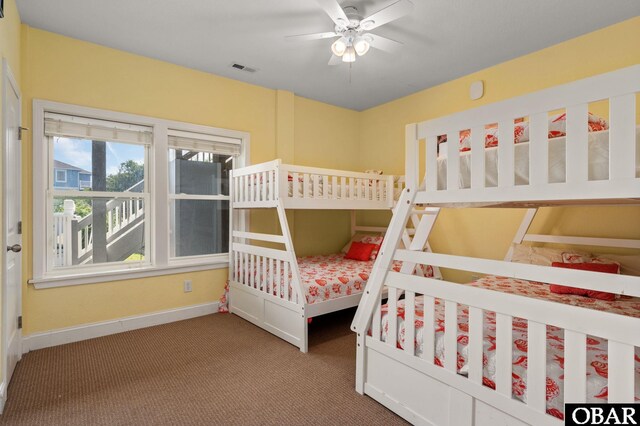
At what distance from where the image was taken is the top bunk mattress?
3.89ft

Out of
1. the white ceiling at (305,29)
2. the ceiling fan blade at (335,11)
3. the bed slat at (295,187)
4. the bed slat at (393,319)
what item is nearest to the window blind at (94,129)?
the white ceiling at (305,29)

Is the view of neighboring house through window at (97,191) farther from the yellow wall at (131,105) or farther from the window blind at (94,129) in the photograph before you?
the yellow wall at (131,105)

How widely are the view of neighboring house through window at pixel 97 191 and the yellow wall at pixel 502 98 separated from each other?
2771mm

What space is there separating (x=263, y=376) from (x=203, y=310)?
1.46 metres

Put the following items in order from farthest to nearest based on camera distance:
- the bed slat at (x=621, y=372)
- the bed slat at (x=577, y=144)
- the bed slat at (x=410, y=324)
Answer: the bed slat at (x=410, y=324) → the bed slat at (x=577, y=144) → the bed slat at (x=621, y=372)

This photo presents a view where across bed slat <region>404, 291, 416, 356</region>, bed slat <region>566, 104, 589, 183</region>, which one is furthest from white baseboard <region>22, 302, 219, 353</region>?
bed slat <region>566, 104, 589, 183</region>

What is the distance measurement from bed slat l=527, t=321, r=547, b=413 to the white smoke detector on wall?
2.70 meters

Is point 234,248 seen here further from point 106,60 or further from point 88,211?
point 106,60

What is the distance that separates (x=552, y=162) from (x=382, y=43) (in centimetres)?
171

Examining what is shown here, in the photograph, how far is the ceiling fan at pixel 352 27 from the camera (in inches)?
76.7

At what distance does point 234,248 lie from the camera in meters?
3.47

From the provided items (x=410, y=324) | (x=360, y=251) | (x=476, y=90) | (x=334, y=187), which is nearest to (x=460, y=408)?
(x=410, y=324)

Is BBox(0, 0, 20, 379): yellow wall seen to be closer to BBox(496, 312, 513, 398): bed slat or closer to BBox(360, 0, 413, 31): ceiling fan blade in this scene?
BBox(360, 0, 413, 31): ceiling fan blade

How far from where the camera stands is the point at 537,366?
124cm
